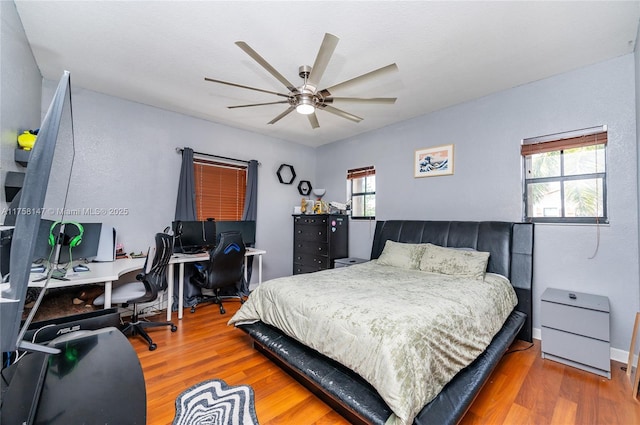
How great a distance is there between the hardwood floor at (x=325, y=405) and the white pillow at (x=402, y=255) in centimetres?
116

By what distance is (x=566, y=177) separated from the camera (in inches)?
104

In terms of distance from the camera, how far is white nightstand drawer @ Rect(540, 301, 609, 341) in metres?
2.06

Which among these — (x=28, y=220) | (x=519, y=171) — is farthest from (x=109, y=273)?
(x=519, y=171)

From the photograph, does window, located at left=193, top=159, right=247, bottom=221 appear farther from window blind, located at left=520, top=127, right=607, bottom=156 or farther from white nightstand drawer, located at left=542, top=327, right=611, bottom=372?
white nightstand drawer, located at left=542, top=327, right=611, bottom=372

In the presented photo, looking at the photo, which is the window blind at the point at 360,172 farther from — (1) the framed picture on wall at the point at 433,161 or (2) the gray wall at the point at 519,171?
(1) the framed picture on wall at the point at 433,161

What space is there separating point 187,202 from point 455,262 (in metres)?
3.37

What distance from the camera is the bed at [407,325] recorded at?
138 cm

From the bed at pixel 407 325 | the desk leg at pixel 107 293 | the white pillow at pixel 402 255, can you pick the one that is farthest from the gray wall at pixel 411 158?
the desk leg at pixel 107 293

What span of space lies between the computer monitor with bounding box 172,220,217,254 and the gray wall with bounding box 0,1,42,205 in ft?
5.31

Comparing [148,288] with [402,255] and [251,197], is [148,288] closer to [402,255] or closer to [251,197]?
[251,197]

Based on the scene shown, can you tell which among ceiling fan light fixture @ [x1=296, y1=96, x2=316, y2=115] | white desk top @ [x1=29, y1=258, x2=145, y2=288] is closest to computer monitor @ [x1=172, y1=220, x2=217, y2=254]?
white desk top @ [x1=29, y1=258, x2=145, y2=288]

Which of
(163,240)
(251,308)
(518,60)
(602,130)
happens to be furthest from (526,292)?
(163,240)

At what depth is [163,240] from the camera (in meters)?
2.63

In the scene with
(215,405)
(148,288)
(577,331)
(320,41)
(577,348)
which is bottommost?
(215,405)
